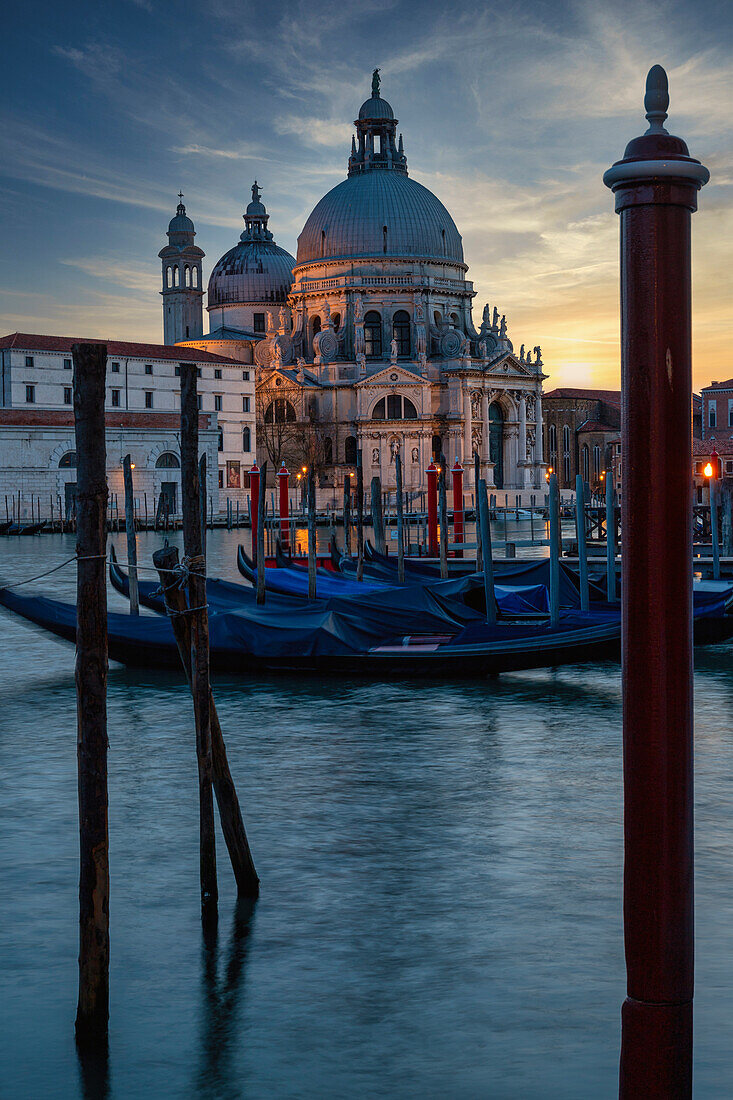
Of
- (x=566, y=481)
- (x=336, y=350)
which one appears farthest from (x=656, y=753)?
(x=566, y=481)

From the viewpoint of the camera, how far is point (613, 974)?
16.0 ft

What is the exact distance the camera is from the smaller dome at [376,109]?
60.8 m

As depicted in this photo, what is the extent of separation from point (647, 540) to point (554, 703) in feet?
28.7

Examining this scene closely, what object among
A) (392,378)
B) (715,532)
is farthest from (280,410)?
(715,532)

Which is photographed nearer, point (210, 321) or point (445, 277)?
point (445, 277)

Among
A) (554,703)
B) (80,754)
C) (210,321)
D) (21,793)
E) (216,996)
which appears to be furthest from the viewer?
(210,321)

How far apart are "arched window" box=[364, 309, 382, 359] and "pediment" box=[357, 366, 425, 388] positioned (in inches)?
118

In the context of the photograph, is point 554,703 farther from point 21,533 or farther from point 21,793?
point 21,533

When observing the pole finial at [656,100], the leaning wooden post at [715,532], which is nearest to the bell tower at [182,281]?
the leaning wooden post at [715,532]

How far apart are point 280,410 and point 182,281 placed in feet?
45.6

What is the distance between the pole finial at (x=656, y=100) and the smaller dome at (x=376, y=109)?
61.8 metres

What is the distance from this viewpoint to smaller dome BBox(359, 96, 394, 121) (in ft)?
200

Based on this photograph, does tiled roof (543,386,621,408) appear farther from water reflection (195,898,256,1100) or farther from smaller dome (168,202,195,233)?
water reflection (195,898,256,1100)

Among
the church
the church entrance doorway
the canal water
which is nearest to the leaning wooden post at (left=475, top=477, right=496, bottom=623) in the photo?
the canal water
